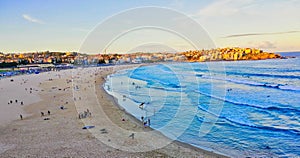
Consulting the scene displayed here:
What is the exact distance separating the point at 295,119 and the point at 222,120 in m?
4.29

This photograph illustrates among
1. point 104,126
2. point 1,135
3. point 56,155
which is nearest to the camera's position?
point 56,155

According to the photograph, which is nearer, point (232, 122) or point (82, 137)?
point (82, 137)

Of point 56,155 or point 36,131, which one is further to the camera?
point 36,131

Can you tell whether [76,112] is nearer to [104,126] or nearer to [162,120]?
[104,126]

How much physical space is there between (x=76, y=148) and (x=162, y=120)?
20.4 feet

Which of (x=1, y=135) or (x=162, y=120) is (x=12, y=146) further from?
(x=162, y=120)

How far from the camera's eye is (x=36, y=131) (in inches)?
470

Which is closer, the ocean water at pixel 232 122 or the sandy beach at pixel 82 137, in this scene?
the sandy beach at pixel 82 137

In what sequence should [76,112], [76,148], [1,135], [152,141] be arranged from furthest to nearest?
1. [76,112]
2. [1,135]
3. [152,141]
4. [76,148]

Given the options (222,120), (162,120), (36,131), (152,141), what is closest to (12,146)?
(36,131)

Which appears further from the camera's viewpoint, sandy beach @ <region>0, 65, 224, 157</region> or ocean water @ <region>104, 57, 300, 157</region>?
ocean water @ <region>104, 57, 300, 157</region>

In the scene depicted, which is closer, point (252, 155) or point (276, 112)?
point (252, 155)

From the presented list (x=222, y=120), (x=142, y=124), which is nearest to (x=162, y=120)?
(x=142, y=124)

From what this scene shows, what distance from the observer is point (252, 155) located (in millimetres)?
9102
